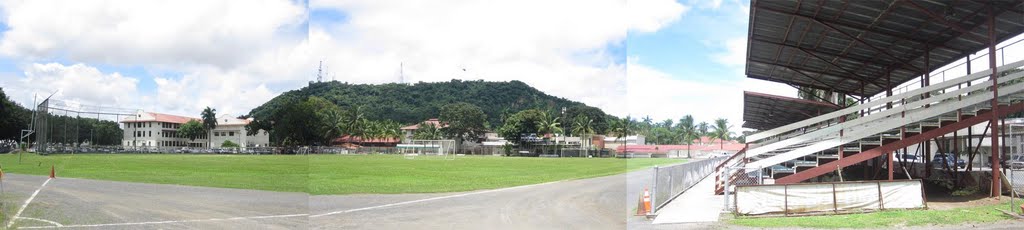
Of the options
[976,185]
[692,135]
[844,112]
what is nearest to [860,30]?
[844,112]

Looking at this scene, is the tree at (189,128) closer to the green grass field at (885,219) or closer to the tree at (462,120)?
the tree at (462,120)

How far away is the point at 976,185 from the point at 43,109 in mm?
38179

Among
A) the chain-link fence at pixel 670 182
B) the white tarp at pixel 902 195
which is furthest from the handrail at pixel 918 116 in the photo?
the white tarp at pixel 902 195

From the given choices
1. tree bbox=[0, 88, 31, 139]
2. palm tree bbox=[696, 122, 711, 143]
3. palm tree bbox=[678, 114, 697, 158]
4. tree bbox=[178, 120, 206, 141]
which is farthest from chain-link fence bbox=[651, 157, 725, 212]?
palm tree bbox=[696, 122, 711, 143]

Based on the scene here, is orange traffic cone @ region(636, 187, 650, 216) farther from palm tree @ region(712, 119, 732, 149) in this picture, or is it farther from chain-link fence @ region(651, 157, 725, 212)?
palm tree @ region(712, 119, 732, 149)

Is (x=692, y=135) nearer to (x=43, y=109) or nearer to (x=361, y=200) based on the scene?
(x=43, y=109)

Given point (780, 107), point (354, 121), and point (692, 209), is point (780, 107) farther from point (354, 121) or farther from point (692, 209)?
point (354, 121)

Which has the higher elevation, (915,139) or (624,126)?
(624,126)

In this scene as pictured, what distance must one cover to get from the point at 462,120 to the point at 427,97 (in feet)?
16.7

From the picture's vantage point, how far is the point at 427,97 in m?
14.6

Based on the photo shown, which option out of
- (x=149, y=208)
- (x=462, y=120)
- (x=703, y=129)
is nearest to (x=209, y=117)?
(x=149, y=208)

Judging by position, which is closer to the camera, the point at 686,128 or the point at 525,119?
the point at 525,119

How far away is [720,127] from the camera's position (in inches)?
4341

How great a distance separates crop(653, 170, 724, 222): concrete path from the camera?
35.0 feet
